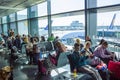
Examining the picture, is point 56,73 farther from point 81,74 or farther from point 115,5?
point 115,5

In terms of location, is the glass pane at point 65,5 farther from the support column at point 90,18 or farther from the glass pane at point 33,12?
the glass pane at point 33,12

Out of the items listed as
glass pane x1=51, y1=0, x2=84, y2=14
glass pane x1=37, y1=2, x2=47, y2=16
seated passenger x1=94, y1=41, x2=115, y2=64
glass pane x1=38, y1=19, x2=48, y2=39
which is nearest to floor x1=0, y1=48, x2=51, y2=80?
seated passenger x1=94, y1=41, x2=115, y2=64

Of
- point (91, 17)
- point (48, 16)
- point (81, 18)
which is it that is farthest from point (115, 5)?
point (48, 16)

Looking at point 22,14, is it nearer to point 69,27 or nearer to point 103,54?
point 69,27

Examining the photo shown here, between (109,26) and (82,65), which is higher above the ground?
(109,26)

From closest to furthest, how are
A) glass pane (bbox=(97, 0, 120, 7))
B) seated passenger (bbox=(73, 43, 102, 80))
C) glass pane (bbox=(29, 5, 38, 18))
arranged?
1. seated passenger (bbox=(73, 43, 102, 80))
2. glass pane (bbox=(97, 0, 120, 7))
3. glass pane (bbox=(29, 5, 38, 18))

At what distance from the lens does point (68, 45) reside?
7594 mm

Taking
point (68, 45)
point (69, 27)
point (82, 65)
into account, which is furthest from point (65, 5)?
point (82, 65)

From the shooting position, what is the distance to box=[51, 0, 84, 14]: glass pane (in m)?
7.01

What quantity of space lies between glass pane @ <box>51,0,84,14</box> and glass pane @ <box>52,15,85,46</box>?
15.2 inches

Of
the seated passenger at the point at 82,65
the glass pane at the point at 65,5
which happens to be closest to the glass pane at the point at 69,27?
the glass pane at the point at 65,5

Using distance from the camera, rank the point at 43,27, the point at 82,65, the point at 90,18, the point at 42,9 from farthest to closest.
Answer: the point at 43,27 < the point at 42,9 < the point at 90,18 < the point at 82,65

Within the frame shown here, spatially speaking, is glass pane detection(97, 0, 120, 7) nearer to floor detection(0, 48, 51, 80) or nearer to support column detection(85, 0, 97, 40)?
support column detection(85, 0, 97, 40)

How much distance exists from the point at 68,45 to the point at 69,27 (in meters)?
1.27
